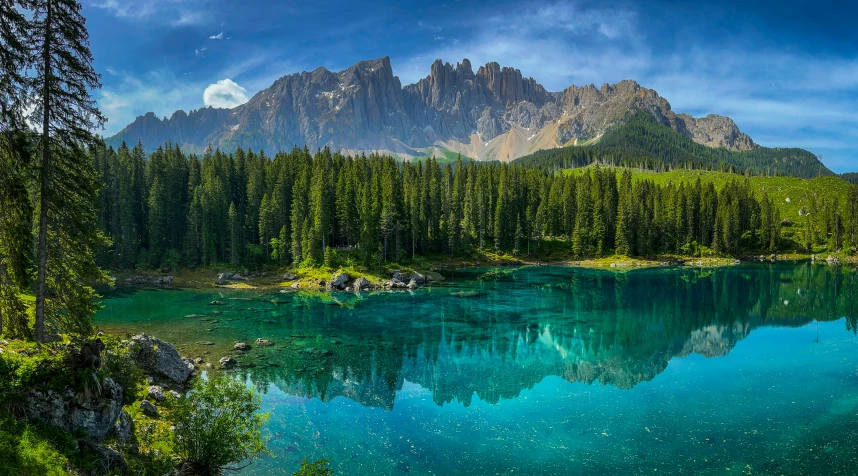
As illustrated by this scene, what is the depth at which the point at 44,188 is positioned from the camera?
21375 millimetres

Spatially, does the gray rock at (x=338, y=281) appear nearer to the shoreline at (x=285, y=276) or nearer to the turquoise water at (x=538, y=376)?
the shoreline at (x=285, y=276)

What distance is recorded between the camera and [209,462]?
60.3 feet

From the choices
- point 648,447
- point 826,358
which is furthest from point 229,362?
point 826,358

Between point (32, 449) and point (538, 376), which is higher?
point (32, 449)

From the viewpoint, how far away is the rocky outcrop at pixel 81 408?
1580cm

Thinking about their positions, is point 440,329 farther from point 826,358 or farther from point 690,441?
point 826,358

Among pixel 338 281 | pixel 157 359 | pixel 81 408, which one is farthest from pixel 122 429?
pixel 338 281

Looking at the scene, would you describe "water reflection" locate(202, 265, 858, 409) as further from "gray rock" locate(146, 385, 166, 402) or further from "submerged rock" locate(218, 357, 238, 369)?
"gray rock" locate(146, 385, 166, 402)

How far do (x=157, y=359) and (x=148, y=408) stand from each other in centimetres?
874

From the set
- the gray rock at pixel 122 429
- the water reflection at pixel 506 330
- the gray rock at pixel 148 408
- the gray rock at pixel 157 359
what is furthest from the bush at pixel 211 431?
the gray rock at pixel 157 359

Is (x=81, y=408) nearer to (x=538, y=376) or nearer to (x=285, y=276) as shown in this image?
(x=538, y=376)

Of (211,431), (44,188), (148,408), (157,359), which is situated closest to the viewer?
(211,431)

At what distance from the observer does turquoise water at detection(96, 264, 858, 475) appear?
2494cm

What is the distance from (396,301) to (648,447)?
1927 inches
